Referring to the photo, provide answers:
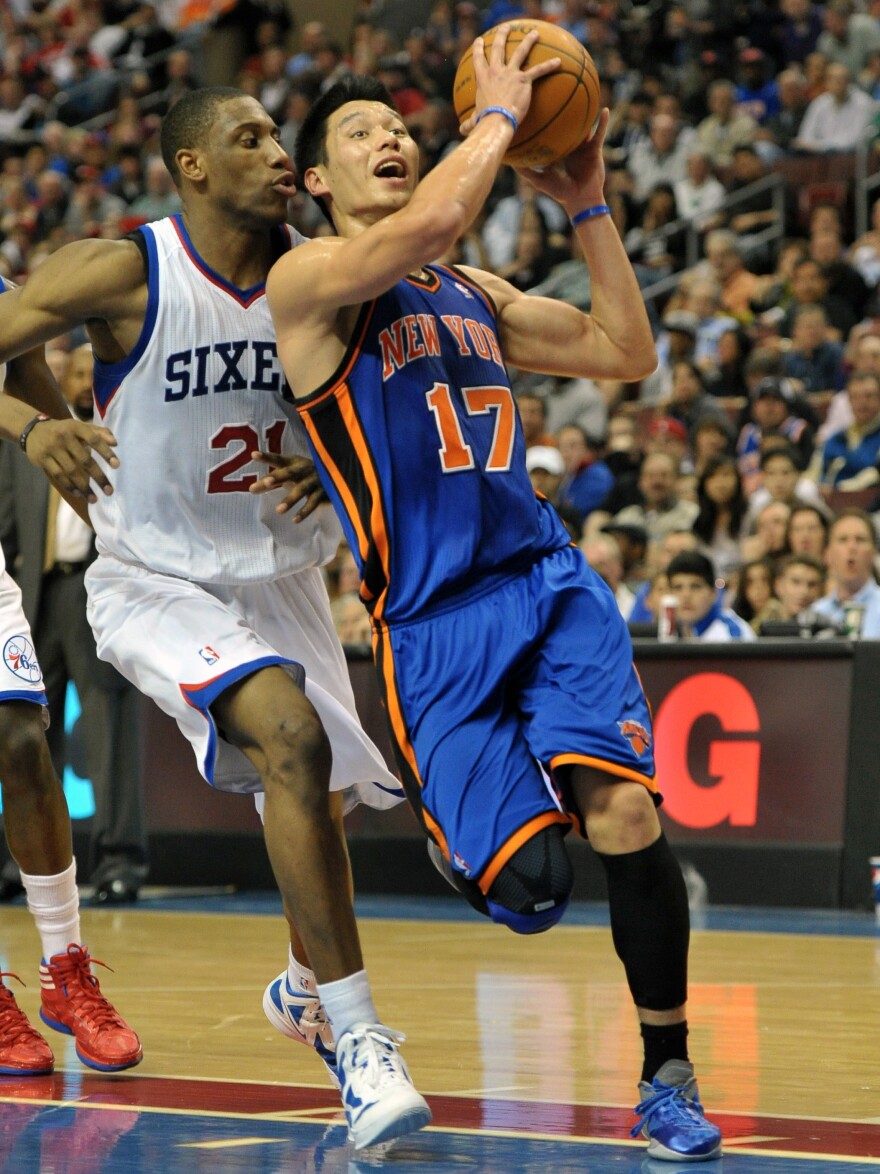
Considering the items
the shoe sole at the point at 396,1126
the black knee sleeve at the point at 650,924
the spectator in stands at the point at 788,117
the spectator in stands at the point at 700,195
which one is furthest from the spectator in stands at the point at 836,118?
the shoe sole at the point at 396,1126

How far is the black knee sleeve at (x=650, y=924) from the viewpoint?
12.1 ft

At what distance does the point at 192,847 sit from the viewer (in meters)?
9.95

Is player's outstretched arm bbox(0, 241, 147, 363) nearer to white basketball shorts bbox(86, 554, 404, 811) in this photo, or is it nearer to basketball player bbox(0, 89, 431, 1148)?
basketball player bbox(0, 89, 431, 1148)

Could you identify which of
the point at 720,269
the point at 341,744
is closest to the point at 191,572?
the point at 341,744

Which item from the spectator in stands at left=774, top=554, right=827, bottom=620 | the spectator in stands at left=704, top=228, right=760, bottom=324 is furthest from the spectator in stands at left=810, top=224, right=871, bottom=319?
the spectator in stands at left=774, top=554, right=827, bottom=620

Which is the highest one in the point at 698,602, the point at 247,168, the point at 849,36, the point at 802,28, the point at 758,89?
the point at 802,28

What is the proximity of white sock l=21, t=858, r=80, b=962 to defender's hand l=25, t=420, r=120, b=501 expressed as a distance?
1.14m

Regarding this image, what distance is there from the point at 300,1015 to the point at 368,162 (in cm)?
196

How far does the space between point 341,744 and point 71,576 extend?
4.93 m

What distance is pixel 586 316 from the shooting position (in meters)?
4.35

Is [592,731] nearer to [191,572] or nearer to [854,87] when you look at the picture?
[191,572]

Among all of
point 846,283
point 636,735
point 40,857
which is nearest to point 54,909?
point 40,857

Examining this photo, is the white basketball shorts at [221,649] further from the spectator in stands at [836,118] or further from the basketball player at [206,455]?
the spectator in stands at [836,118]

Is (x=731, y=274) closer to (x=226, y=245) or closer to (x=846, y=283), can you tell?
(x=846, y=283)
